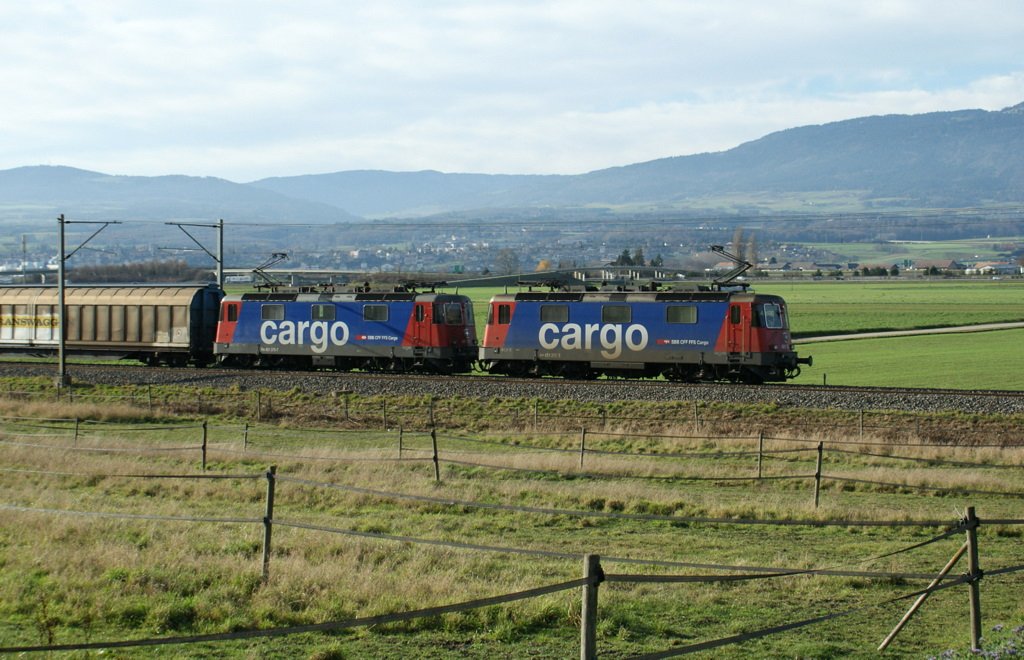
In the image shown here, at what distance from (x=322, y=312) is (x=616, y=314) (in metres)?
13.4

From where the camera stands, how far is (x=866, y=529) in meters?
18.9

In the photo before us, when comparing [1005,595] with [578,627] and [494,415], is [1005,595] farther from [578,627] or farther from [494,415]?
[494,415]

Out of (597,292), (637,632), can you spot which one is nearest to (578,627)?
(637,632)

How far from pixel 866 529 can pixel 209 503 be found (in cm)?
1156

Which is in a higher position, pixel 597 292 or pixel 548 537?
pixel 597 292

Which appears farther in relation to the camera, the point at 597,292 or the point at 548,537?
the point at 597,292

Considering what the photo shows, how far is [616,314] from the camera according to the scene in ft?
138

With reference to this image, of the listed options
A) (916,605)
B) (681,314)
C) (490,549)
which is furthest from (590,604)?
(681,314)

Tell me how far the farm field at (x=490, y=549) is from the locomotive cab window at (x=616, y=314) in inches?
551

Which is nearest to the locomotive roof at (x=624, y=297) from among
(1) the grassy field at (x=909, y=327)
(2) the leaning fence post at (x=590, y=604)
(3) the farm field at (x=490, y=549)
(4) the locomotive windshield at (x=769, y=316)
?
(4) the locomotive windshield at (x=769, y=316)

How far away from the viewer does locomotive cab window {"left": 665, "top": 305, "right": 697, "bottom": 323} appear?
134 ft

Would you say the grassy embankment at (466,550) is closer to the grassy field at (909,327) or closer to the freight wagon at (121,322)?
the grassy field at (909,327)

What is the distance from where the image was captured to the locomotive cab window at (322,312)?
1848 inches

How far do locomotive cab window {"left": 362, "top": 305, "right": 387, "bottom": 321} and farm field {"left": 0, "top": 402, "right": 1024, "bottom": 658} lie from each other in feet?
58.6
